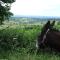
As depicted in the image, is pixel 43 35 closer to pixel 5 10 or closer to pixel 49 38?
pixel 49 38

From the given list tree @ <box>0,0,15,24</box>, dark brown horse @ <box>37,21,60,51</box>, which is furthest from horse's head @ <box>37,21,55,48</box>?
tree @ <box>0,0,15,24</box>

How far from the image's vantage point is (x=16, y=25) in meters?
17.2

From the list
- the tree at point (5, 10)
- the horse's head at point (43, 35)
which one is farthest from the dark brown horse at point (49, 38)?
the tree at point (5, 10)

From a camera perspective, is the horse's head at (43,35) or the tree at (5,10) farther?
the tree at (5,10)

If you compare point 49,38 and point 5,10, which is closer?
point 49,38

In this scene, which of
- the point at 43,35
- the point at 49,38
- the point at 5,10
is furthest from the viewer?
the point at 5,10

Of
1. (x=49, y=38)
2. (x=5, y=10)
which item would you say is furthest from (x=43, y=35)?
(x=5, y=10)

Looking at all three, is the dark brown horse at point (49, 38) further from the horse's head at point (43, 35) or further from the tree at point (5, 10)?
the tree at point (5, 10)

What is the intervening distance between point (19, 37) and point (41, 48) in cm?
507

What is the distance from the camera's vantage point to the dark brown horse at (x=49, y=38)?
707cm

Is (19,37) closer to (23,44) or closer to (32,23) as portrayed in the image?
(23,44)

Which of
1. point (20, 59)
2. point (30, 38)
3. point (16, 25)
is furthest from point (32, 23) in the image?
point (20, 59)

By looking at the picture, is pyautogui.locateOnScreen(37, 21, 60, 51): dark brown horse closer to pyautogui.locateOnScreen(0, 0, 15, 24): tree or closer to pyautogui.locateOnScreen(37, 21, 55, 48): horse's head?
pyautogui.locateOnScreen(37, 21, 55, 48): horse's head

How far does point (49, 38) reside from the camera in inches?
289
